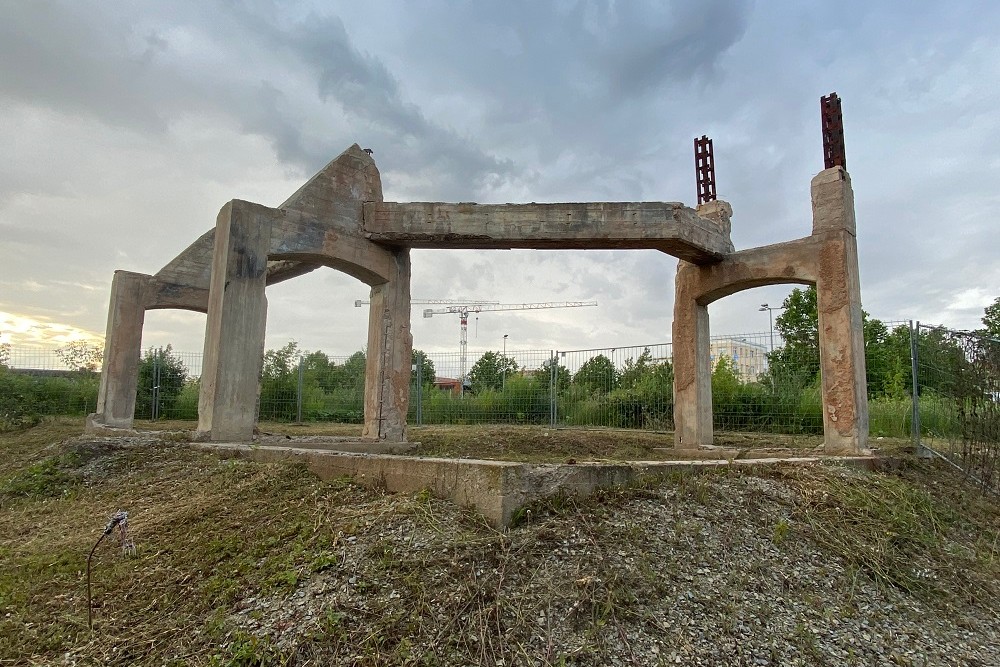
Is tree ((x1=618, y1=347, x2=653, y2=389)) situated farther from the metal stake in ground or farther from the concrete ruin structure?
the metal stake in ground

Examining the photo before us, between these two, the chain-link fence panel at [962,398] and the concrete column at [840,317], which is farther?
the concrete column at [840,317]

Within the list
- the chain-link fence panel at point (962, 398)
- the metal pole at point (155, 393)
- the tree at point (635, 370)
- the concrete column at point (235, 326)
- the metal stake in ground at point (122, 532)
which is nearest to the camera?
the metal stake in ground at point (122, 532)

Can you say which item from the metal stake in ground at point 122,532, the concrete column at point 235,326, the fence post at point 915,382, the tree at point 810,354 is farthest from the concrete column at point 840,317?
the metal stake in ground at point 122,532

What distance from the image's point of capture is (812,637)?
3824mm

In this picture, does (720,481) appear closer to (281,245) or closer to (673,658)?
(673,658)

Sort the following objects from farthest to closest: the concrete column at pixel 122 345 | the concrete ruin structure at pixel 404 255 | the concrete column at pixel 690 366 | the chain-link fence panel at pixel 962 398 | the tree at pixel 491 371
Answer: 1. the tree at pixel 491 371
2. the concrete column at pixel 122 345
3. the concrete column at pixel 690 366
4. the concrete ruin structure at pixel 404 255
5. the chain-link fence panel at pixel 962 398

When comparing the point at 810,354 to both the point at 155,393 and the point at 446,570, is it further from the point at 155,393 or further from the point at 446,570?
the point at 155,393

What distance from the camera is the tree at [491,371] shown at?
647 inches

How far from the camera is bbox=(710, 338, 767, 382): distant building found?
13409 mm

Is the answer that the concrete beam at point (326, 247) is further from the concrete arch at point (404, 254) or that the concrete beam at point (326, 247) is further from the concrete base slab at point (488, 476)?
the concrete base slab at point (488, 476)

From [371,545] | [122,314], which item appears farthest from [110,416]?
[371,545]

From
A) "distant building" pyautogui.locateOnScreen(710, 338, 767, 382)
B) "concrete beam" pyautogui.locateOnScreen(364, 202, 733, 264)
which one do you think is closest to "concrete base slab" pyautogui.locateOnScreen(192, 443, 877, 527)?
"concrete beam" pyautogui.locateOnScreen(364, 202, 733, 264)

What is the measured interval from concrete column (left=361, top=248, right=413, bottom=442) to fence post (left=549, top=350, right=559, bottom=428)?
6.24 meters

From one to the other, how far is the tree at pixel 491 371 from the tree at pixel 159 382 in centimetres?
903
